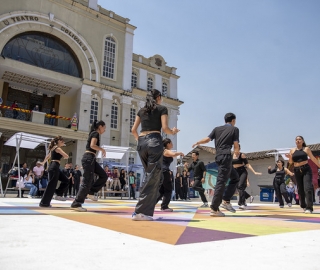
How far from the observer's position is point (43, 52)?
2255 centimetres

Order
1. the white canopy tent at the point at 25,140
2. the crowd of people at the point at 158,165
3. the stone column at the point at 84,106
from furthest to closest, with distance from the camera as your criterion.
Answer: the stone column at the point at 84,106, the white canopy tent at the point at 25,140, the crowd of people at the point at 158,165

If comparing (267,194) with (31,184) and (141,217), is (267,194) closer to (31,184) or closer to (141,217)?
(31,184)

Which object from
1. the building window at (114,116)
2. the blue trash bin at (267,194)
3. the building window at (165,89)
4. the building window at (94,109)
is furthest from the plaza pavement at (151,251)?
the building window at (165,89)

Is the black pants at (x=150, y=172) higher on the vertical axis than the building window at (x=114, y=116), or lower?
lower

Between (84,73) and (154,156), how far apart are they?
2129cm

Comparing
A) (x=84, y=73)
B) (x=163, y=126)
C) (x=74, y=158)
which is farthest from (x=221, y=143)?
(x=84, y=73)

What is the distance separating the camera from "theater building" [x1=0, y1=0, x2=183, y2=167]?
21.1 meters

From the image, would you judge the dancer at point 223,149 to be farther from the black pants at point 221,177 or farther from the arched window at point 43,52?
the arched window at point 43,52

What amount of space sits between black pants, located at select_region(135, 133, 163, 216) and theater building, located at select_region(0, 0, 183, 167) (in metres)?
18.3

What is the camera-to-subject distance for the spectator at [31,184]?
1338 centimetres

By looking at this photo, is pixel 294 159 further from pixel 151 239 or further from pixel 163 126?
pixel 151 239

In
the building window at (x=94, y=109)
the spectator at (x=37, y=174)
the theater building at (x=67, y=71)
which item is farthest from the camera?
the building window at (x=94, y=109)

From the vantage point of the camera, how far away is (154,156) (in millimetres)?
4129

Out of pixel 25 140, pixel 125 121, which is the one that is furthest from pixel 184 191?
pixel 125 121
